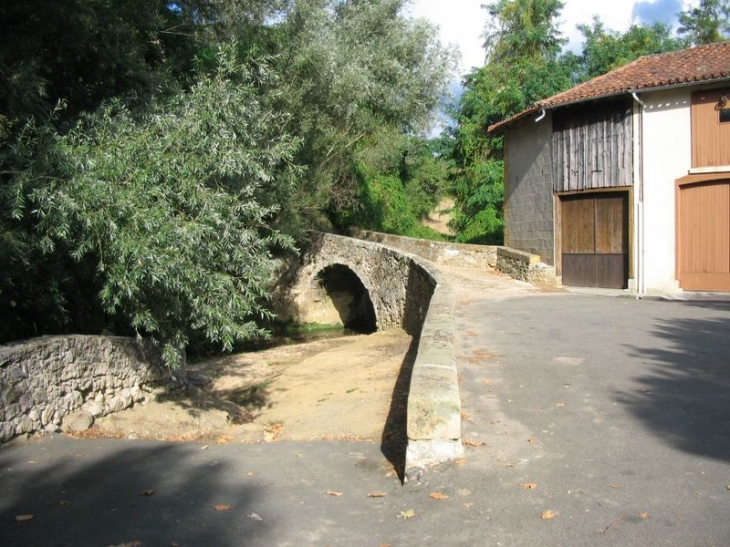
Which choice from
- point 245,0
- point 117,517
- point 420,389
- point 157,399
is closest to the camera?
point 117,517

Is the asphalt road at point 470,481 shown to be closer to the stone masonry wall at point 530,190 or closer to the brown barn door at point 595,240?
the brown barn door at point 595,240

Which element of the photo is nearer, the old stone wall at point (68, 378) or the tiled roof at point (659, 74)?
the old stone wall at point (68, 378)

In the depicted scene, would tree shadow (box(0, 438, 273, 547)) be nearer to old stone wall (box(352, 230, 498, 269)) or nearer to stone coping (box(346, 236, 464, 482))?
stone coping (box(346, 236, 464, 482))

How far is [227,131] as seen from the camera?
739cm

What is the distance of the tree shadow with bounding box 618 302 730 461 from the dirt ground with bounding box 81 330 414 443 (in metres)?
2.24

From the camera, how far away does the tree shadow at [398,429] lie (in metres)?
4.99

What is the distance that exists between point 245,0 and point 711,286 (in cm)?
1239

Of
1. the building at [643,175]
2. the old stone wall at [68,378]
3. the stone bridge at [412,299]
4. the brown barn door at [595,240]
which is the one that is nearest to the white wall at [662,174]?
the building at [643,175]

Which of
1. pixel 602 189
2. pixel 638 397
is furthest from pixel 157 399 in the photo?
pixel 602 189

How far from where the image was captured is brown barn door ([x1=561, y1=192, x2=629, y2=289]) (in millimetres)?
16516

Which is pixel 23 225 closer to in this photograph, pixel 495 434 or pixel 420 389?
pixel 420 389

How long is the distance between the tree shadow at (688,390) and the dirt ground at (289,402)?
2243 mm

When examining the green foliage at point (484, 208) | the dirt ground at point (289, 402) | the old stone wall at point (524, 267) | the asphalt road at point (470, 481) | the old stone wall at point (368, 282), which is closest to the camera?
the asphalt road at point (470, 481)

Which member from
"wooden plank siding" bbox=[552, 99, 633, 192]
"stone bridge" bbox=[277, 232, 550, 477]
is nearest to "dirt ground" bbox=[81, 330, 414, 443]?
"stone bridge" bbox=[277, 232, 550, 477]
